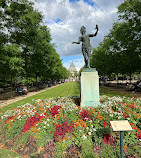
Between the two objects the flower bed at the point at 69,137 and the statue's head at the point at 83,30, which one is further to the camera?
the statue's head at the point at 83,30

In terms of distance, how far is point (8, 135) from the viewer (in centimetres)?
427

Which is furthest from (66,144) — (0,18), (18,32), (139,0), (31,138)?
(139,0)

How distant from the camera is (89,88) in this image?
6.39 metres

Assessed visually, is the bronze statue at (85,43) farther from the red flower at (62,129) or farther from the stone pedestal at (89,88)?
the red flower at (62,129)

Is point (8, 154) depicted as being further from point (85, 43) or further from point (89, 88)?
point (85, 43)

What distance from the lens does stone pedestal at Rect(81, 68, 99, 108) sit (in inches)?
251

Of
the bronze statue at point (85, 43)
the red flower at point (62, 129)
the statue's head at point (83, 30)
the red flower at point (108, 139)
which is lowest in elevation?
the red flower at point (108, 139)

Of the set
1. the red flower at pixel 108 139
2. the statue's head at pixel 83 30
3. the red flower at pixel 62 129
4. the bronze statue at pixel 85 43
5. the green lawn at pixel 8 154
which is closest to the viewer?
the green lawn at pixel 8 154

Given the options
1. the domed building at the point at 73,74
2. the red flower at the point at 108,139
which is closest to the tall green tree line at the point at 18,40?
the red flower at the point at 108,139

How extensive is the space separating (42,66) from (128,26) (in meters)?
14.9

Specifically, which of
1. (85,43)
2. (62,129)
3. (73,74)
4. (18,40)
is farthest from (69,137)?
(73,74)

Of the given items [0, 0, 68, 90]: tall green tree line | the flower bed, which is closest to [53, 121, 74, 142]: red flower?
the flower bed

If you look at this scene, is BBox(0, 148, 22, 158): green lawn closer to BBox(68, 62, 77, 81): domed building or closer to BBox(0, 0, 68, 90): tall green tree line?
BBox(0, 0, 68, 90): tall green tree line

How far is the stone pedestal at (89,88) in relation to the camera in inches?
251
